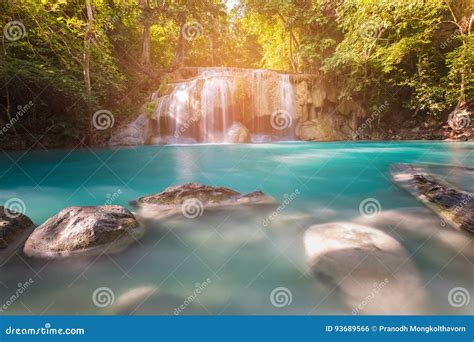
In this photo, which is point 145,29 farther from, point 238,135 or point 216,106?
point 238,135

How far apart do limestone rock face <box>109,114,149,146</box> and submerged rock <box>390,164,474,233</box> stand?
42.9ft

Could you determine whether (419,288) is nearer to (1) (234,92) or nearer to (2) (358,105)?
(1) (234,92)

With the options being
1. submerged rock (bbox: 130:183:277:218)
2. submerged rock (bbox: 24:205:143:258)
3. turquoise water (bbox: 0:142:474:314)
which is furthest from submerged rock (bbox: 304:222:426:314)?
submerged rock (bbox: 24:205:143:258)

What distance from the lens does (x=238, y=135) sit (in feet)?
52.1

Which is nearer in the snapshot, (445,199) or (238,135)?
(445,199)

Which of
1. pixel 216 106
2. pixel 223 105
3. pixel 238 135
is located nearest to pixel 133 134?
pixel 216 106

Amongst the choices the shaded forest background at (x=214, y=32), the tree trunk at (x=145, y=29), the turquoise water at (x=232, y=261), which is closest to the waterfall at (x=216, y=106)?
the shaded forest background at (x=214, y=32)

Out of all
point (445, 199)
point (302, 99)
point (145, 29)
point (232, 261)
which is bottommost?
point (232, 261)

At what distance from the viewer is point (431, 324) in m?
1.74

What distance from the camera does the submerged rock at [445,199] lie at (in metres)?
3.09

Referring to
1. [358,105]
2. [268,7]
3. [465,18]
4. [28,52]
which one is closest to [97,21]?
[28,52]

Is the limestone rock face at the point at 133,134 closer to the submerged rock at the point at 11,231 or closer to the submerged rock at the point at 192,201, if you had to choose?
the submerged rock at the point at 192,201

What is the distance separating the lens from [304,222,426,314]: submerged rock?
1.93m

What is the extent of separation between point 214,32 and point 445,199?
20.5m
